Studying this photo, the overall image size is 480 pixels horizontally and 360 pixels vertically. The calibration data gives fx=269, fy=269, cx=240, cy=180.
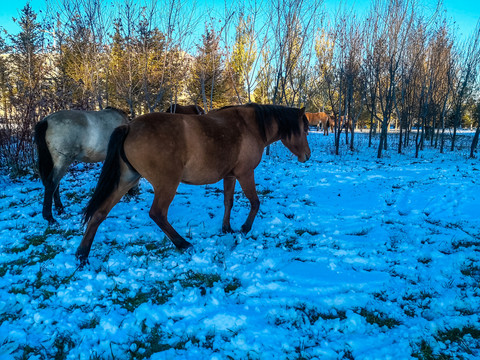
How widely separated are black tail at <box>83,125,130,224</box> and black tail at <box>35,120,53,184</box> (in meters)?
2.33

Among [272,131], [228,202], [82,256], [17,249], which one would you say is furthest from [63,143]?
[272,131]

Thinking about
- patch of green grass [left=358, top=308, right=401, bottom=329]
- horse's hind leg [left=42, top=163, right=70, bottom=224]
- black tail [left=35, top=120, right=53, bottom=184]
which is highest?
black tail [left=35, top=120, right=53, bottom=184]

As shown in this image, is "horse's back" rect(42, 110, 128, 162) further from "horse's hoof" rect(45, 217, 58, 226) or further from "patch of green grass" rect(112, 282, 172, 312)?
"patch of green grass" rect(112, 282, 172, 312)

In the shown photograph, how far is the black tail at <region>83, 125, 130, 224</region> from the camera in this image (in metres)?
3.02

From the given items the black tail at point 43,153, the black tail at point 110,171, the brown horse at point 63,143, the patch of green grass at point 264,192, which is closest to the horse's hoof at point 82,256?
the black tail at point 110,171

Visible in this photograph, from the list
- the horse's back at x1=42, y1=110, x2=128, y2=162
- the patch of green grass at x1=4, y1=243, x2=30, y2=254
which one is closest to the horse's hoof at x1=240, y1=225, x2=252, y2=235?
the patch of green grass at x1=4, y1=243, x2=30, y2=254

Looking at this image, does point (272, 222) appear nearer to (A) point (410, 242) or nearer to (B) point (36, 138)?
(A) point (410, 242)

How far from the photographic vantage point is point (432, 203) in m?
5.26

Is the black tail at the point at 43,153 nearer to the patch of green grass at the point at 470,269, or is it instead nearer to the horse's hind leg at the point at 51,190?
the horse's hind leg at the point at 51,190

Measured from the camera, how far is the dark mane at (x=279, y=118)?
13.0ft

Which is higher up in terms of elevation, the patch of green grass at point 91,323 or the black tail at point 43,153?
the black tail at point 43,153

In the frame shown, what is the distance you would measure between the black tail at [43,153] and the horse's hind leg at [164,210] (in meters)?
2.74

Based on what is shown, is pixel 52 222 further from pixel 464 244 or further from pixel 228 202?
pixel 464 244

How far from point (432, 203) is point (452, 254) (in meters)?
2.48
